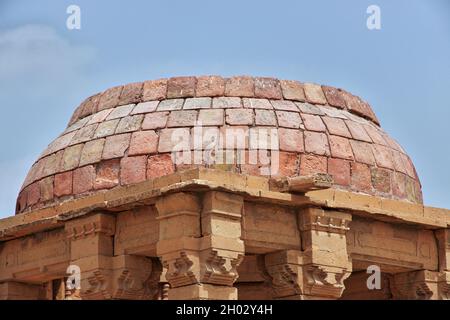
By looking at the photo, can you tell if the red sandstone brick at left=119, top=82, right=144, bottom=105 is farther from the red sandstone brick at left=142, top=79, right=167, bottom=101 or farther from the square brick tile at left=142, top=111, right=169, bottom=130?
the square brick tile at left=142, top=111, right=169, bottom=130

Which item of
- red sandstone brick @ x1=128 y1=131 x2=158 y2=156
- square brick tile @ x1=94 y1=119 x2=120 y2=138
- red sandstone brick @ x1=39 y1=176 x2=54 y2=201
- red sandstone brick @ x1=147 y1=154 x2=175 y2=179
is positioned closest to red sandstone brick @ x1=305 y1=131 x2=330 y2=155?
red sandstone brick @ x1=147 y1=154 x2=175 y2=179

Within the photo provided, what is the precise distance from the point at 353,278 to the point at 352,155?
2479 mm

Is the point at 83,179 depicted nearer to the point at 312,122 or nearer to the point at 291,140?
the point at 291,140

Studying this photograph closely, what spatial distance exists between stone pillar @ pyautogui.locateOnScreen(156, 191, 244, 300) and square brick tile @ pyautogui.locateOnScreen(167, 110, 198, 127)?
3164mm

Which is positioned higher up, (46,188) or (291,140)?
(291,140)

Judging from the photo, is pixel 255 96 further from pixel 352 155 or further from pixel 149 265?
pixel 149 265

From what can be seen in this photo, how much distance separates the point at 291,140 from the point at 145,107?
115 inches

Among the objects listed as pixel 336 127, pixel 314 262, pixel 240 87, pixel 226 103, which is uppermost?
pixel 240 87

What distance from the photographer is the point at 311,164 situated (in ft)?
82.0

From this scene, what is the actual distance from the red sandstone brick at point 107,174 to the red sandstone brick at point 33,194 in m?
1.72

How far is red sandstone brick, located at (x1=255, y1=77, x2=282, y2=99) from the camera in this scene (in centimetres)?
2578

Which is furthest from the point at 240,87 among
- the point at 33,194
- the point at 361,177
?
the point at 33,194

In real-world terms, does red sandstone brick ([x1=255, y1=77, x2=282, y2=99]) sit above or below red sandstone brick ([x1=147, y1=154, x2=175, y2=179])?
above
